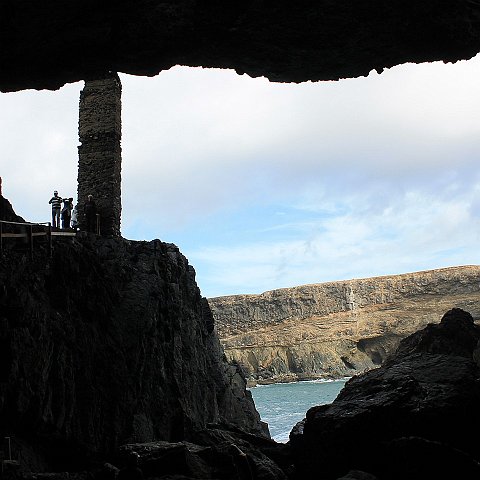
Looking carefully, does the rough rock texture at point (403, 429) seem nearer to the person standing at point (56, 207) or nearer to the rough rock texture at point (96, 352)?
the rough rock texture at point (96, 352)

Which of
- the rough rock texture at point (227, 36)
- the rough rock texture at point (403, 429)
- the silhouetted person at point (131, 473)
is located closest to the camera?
the rough rock texture at point (403, 429)

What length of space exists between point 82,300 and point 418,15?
35.6ft

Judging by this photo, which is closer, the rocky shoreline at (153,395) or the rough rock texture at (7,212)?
the rocky shoreline at (153,395)

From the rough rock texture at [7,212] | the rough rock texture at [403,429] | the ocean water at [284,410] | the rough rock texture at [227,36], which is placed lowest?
the ocean water at [284,410]

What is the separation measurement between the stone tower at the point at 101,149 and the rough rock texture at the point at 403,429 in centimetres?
1108

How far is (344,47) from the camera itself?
1152 cm

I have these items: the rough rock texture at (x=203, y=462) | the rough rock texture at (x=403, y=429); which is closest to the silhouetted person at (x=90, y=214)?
the rough rock texture at (x=203, y=462)

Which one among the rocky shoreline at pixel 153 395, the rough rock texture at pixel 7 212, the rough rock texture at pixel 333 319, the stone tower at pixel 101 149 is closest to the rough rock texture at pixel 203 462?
the rocky shoreline at pixel 153 395

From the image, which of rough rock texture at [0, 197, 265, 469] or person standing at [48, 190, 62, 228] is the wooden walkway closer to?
rough rock texture at [0, 197, 265, 469]

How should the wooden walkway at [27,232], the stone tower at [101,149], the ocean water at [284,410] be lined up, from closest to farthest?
the wooden walkway at [27,232] < the stone tower at [101,149] < the ocean water at [284,410]

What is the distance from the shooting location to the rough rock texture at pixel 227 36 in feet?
34.0

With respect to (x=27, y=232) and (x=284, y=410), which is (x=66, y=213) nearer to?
(x=27, y=232)

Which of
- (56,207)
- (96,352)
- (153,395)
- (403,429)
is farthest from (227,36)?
(153,395)

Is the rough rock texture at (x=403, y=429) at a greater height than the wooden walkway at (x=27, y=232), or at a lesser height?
lesser
